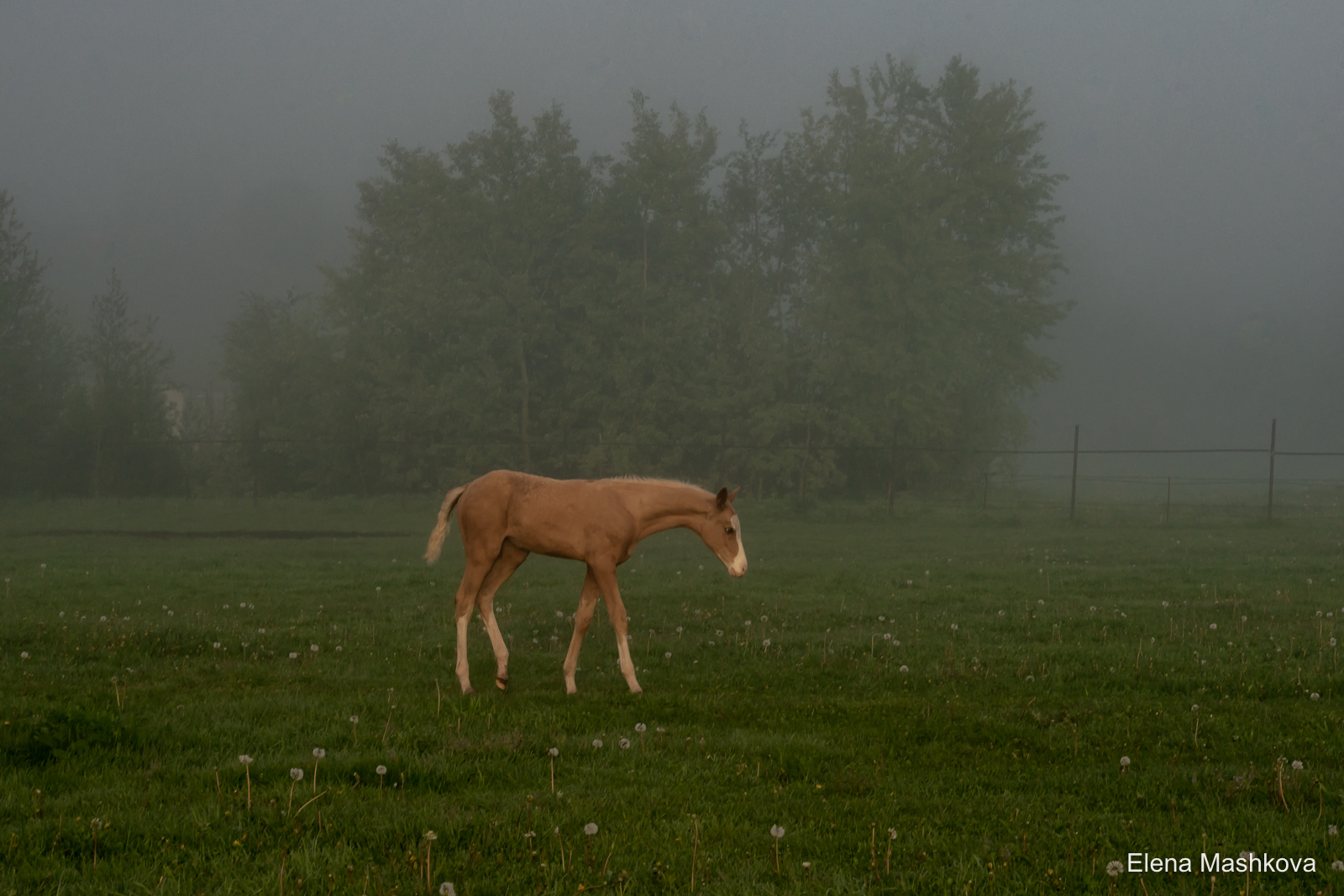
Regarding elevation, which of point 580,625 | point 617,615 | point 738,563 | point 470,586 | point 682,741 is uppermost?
point 738,563

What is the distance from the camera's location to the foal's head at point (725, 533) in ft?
34.7

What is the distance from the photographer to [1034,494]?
60.8m

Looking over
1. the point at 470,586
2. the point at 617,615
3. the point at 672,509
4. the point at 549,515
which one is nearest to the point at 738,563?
the point at 672,509

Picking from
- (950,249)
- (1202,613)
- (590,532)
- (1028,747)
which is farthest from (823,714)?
(950,249)

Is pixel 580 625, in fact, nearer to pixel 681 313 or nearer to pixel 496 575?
pixel 496 575

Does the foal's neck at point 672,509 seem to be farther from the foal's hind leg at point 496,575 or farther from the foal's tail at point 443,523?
the foal's tail at point 443,523

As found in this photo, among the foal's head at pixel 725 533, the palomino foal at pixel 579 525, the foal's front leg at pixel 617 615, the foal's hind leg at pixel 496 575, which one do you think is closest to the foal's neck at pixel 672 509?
the palomino foal at pixel 579 525

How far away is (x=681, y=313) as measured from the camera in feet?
185

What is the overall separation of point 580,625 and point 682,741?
9.22 ft

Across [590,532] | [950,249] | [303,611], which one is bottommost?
[303,611]

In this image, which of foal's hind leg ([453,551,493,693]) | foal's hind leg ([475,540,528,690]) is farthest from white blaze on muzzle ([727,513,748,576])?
foal's hind leg ([453,551,493,693])

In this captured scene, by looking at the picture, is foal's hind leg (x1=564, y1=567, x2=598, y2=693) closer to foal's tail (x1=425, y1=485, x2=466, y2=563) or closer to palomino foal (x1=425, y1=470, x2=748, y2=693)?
palomino foal (x1=425, y1=470, x2=748, y2=693)

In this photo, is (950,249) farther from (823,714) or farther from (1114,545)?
(823,714)

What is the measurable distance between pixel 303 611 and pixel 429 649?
4540 mm
